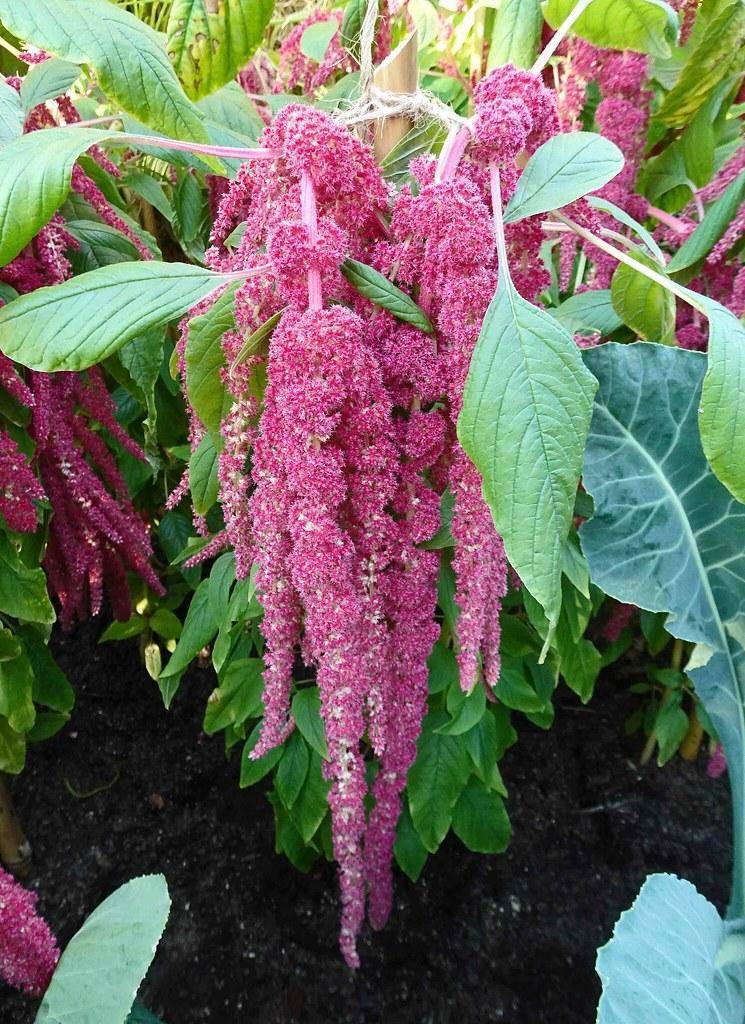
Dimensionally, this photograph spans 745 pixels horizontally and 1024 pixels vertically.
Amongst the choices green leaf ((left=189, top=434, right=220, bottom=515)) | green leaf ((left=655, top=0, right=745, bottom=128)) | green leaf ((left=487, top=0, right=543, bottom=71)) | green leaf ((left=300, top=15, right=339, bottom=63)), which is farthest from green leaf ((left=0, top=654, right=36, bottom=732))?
green leaf ((left=655, top=0, right=745, bottom=128))

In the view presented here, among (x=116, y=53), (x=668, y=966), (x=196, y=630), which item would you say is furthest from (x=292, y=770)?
(x=116, y=53)

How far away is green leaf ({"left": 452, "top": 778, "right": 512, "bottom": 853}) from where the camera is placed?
1.49m

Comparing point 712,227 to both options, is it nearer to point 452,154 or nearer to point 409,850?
point 452,154

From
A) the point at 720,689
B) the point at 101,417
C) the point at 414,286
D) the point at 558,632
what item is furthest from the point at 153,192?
the point at 720,689

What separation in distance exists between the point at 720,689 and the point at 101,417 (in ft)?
3.23

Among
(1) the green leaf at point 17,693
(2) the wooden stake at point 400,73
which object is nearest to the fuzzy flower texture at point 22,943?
(1) the green leaf at point 17,693

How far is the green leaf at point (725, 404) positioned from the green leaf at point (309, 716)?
0.75 metres

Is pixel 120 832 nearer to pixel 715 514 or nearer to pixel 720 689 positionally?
pixel 720 689

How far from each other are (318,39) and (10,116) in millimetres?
484

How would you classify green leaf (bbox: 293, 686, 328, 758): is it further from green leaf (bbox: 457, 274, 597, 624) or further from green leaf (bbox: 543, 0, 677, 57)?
green leaf (bbox: 543, 0, 677, 57)

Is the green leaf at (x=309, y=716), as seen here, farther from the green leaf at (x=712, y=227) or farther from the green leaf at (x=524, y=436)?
the green leaf at (x=712, y=227)

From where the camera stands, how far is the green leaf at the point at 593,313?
106 centimetres

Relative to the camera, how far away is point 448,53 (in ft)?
3.99

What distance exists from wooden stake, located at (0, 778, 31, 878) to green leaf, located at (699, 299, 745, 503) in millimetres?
1537
